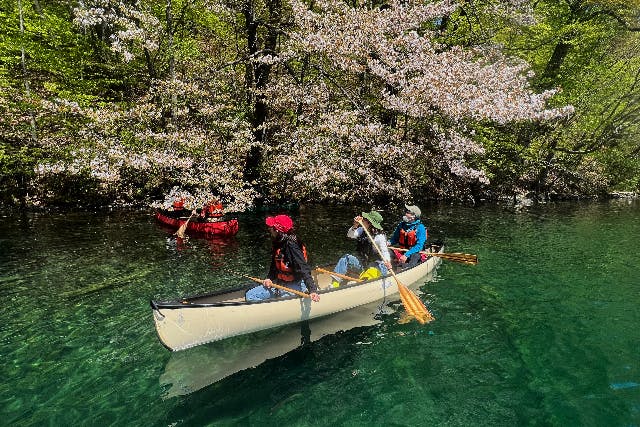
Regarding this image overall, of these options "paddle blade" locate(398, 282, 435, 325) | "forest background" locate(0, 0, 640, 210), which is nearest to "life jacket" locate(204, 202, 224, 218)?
"forest background" locate(0, 0, 640, 210)

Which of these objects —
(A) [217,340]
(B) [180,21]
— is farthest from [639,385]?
(B) [180,21]

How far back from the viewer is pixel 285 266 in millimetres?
8086

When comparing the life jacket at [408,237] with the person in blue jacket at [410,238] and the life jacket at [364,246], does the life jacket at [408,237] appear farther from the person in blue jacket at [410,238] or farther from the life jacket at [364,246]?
the life jacket at [364,246]

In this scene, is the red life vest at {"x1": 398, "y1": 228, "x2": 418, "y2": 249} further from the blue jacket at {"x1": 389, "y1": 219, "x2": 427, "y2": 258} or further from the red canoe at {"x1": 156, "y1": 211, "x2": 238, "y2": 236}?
the red canoe at {"x1": 156, "y1": 211, "x2": 238, "y2": 236}

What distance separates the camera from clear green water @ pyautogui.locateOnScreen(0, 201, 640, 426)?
5824 millimetres

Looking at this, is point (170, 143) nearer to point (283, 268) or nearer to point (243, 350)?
point (283, 268)

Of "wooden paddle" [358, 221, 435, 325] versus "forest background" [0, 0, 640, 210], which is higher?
"forest background" [0, 0, 640, 210]

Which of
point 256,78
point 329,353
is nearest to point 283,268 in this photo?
point 329,353

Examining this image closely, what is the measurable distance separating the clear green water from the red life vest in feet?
4.06

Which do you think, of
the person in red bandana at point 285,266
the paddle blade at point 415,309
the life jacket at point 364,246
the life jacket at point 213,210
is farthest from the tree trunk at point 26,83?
the paddle blade at point 415,309

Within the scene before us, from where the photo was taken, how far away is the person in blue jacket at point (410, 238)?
11.3 meters

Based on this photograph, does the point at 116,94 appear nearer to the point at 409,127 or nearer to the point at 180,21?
the point at 180,21

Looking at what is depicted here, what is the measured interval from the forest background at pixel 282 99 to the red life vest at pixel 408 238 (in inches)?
224

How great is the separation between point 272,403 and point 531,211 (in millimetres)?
22089
